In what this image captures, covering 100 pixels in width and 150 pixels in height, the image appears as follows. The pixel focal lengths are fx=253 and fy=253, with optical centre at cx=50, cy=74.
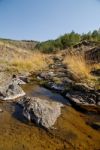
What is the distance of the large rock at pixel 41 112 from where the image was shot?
A: 630 centimetres

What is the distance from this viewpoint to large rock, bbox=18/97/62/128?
6297 mm

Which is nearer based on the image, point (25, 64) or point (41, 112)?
point (41, 112)

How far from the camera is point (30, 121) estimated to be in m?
6.40

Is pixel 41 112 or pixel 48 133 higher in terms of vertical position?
pixel 41 112

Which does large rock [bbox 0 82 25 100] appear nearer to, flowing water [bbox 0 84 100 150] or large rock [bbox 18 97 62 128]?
flowing water [bbox 0 84 100 150]

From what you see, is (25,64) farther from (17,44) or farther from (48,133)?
(17,44)

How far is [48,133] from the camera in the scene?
233 inches

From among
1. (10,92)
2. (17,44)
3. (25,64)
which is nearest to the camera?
(10,92)

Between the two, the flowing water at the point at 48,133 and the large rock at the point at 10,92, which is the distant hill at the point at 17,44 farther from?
the flowing water at the point at 48,133

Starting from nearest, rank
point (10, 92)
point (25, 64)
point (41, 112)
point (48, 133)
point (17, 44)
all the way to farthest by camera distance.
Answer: point (48, 133)
point (41, 112)
point (10, 92)
point (25, 64)
point (17, 44)

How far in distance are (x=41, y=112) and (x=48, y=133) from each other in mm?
691

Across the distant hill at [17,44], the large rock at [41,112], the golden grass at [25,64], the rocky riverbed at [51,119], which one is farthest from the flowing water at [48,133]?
the distant hill at [17,44]

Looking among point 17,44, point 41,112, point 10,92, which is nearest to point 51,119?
point 41,112

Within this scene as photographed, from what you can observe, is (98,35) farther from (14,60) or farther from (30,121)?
(30,121)
